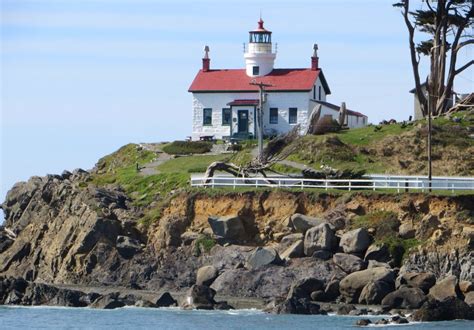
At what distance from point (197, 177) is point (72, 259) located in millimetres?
8372

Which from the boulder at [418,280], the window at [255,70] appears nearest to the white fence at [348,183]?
the boulder at [418,280]

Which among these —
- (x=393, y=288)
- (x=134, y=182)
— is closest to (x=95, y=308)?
(x=393, y=288)

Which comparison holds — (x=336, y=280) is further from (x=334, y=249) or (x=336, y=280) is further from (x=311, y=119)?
→ (x=311, y=119)

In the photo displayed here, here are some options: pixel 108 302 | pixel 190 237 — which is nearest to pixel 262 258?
pixel 190 237

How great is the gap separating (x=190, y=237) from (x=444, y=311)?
1608 centimetres

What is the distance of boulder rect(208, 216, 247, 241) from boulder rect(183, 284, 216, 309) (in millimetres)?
6594

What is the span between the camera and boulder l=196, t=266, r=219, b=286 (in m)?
65.2

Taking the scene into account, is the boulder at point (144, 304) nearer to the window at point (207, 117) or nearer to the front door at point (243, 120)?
the front door at point (243, 120)

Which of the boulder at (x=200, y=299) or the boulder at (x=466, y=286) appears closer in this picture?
the boulder at (x=466, y=286)

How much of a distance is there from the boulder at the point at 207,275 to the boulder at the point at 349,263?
17.0 feet

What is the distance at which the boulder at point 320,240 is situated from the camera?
2566 inches

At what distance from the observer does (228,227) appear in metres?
68.7

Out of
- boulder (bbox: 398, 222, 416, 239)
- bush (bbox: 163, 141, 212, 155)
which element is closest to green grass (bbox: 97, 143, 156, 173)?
bush (bbox: 163, 141, 212, 155)

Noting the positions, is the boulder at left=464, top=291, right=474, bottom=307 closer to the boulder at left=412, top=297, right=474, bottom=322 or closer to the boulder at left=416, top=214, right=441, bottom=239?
the boulder at left=412, top=297, right=474, bottom=322
